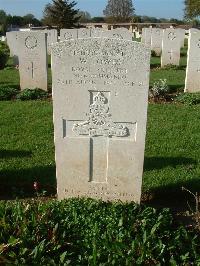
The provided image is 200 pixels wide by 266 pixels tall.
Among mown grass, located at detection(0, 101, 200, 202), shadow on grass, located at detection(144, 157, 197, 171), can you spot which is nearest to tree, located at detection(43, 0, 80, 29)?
mown grass, located at detection(0, 101, 200, 202)

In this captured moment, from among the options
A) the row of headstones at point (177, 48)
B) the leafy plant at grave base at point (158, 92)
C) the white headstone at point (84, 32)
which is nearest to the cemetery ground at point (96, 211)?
the row of headstones at point (177, 48)

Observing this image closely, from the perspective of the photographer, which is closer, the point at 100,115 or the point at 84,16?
the point at 100,115

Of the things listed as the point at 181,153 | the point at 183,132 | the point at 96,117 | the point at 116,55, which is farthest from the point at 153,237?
the point at 183,132

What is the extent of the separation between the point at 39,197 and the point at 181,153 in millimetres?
2689

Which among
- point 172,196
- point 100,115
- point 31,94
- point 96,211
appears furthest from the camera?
point 31,94

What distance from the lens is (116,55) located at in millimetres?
4453

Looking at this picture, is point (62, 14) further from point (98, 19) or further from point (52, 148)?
point (98, 19)

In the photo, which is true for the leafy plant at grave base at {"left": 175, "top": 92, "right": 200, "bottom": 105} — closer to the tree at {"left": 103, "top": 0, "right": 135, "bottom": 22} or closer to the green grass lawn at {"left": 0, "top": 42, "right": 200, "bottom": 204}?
the green grass lawn at {"left": 0, "top": 42, "right": 200, "bottom": 204}

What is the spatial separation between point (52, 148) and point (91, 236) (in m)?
3.37

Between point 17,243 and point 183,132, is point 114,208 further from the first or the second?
point 183,132

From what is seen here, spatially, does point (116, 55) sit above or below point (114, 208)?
above

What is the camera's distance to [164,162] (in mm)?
6645

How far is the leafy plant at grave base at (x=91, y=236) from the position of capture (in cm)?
384

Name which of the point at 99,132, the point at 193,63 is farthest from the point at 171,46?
the point at 99,132
